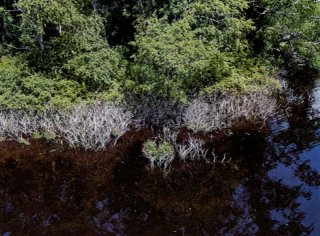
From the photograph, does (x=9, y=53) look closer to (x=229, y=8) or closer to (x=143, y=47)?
(x=143, y=47)

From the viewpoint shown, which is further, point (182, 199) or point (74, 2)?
point (74, 2)

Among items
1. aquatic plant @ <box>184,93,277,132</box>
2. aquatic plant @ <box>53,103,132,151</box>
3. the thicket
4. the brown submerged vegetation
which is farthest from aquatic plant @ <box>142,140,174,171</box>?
the thicket

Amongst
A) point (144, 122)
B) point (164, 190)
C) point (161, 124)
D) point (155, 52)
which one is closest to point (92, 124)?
point (144, 122)

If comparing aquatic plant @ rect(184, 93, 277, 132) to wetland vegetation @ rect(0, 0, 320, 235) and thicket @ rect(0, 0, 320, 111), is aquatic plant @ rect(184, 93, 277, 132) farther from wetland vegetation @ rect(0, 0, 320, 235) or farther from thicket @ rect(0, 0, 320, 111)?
thicket @ rect(0, 0, 320, 111)

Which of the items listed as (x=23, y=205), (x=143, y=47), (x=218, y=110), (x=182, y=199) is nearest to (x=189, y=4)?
(x=143, y=47)

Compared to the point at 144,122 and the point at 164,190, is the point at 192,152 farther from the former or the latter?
the point at 144,122

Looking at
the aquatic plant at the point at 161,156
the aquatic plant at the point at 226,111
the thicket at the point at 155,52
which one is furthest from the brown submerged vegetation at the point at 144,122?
the aquatic plant at the point at 161,156

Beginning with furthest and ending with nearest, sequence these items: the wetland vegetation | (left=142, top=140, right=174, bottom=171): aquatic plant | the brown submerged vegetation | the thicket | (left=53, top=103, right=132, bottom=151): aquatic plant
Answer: the thicket
the brown submerged vegetation
(left=53, top=103, right=132, bottom=151): aquatic plant
(left=142, top=140, right=174, bottom=171): aquatic plant
the wetland vegetation

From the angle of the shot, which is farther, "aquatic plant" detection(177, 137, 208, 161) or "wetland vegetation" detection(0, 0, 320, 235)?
"aquatic plant" detection(177, 137, 208, 161)
